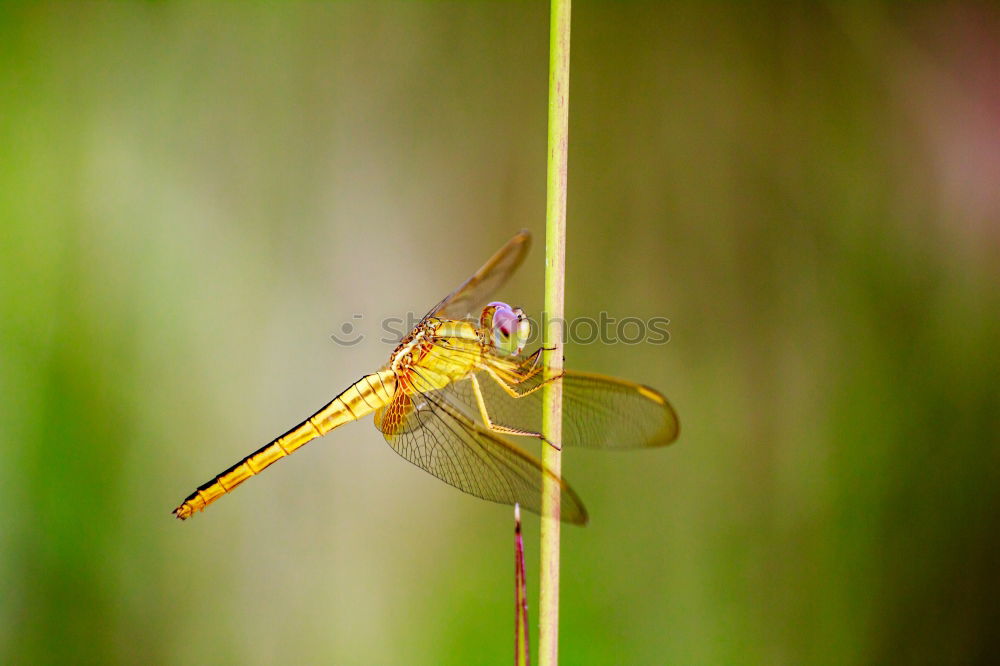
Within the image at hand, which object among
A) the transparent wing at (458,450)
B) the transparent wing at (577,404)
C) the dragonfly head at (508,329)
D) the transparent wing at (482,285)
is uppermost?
the transparent wing at (482,285)

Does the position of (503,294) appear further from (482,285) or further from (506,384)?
(506,384)

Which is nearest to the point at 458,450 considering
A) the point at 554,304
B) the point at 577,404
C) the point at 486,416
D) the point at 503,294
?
the point at 486,416

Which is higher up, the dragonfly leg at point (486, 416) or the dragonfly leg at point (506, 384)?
the dragonfly leg at point (506, 384)

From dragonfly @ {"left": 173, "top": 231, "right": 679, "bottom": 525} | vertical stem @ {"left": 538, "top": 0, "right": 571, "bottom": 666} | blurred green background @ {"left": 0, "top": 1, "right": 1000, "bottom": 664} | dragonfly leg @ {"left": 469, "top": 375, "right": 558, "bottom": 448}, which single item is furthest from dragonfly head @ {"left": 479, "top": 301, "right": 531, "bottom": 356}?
blurred green background @ {"left": 0, "top": 1, "right": 1000, "bottom": 664}

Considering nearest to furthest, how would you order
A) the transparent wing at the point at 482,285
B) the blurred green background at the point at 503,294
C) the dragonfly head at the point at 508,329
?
the dragonfly head at the point at 508,329 → the transparent wing at the point at 482,285 → the blurred green background at the point at 503,294

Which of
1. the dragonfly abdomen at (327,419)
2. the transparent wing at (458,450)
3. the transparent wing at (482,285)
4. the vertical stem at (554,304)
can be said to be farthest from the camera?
the transparent wing at (482,285)

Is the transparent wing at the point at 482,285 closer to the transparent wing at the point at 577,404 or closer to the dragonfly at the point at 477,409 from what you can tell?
the dragonfly at the point at 477,409

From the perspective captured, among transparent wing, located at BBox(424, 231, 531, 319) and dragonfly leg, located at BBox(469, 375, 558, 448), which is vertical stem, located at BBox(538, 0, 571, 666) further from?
transparent wing, located at BBox(424, 231, 531, 319)

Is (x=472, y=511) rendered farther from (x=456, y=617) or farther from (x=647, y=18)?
(x=647, y=18)

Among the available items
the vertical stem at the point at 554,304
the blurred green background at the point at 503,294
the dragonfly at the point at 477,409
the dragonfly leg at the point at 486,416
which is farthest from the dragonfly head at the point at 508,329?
the blurred green background at the point at 503,294
